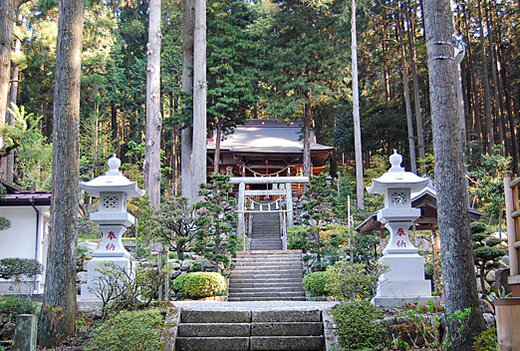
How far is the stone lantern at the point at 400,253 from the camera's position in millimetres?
7859

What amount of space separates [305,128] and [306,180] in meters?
5.71

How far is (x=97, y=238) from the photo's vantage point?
20.3 metres

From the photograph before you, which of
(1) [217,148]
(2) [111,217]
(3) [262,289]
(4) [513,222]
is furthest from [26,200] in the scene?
(1) [217,148]

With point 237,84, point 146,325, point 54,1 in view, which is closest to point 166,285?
point 146,325

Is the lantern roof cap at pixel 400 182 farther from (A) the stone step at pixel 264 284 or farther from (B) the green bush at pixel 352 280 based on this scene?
(A) the stone step at pixel 264 284

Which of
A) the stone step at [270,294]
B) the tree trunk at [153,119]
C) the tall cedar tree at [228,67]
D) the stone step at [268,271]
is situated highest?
the tall cedar tree at [228,67]

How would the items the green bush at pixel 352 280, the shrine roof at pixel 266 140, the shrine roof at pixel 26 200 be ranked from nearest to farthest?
the green bush at pixel 352 280 < the shrine roof at pixel 26 200 < the shrine roof at pixel 266 140

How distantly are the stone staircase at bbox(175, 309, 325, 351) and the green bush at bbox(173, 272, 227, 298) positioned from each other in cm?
419

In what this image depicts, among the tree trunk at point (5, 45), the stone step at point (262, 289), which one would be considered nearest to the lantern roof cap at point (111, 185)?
the tree trunk at point (5, 45)

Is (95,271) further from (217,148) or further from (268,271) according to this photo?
(217,148)

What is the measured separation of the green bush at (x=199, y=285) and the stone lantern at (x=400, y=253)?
437 centimetres

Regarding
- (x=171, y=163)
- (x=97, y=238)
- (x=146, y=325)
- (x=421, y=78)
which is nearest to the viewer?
(x=146, y=325)

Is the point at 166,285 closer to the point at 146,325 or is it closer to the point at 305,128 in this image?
the point at 146,325

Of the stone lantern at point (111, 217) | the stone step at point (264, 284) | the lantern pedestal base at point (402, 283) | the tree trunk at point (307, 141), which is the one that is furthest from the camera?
the tree trunk at point (307, 141)
